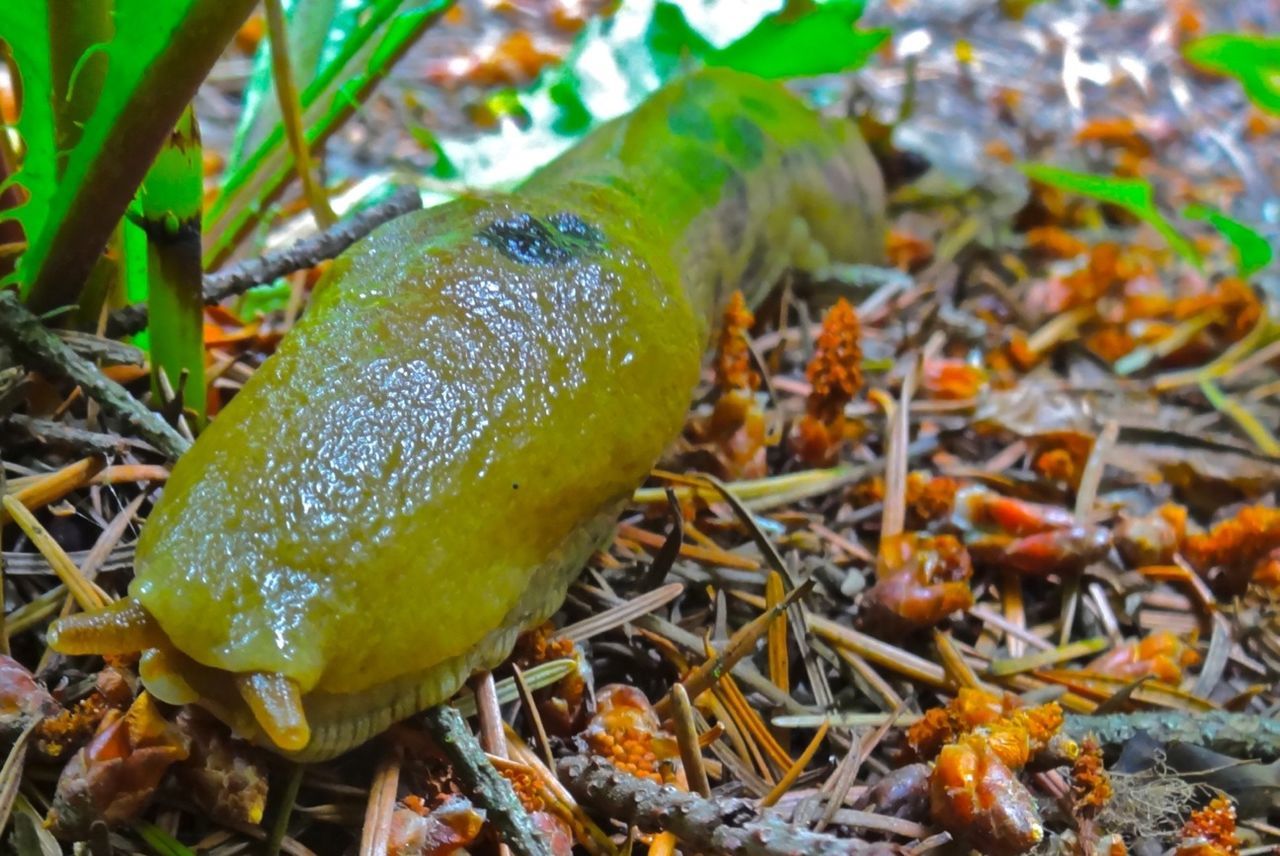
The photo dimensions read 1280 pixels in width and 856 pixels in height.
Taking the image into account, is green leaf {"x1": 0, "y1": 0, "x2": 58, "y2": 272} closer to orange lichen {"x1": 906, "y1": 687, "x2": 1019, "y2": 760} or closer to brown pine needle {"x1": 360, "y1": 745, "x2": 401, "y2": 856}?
brown pine needle {"x1": 360, "y1": 745, "x2": 401, "y2": 856}

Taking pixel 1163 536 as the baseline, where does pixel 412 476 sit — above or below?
above

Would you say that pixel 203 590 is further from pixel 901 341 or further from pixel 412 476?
pixel 901 341

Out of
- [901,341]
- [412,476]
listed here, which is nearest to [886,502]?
[901,341]

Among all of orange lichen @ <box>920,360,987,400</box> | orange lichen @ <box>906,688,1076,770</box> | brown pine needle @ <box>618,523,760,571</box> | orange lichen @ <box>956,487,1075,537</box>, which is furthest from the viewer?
orange lichen @ <box>920,360,987,400</box>

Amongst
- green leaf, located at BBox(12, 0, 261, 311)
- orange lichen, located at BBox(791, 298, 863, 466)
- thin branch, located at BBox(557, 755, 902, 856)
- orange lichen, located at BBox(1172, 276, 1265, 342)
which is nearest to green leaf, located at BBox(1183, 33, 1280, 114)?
orange lichen, located at BBox(1172, 276, 1265, 342)

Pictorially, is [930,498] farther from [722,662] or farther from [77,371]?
[77,371]

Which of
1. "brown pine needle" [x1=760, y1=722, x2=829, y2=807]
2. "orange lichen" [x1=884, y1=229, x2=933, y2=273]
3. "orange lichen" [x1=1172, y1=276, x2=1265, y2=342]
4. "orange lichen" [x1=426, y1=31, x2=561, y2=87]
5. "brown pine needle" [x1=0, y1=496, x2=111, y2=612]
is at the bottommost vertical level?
"orange lichen" [x1=1172, y1=276, x2=1265, y2=342]

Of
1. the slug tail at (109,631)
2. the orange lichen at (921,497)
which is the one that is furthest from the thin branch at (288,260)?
the orange lichen at (921,497)
